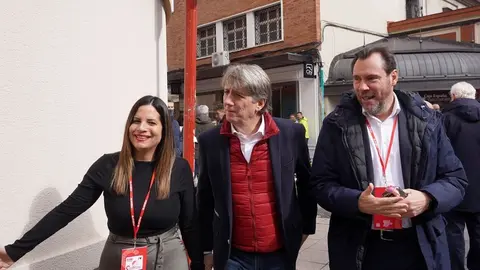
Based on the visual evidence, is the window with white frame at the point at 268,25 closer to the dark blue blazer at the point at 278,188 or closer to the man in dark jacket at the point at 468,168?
the man in dark jacket at the point at 468,168

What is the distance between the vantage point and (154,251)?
2420 millimetres

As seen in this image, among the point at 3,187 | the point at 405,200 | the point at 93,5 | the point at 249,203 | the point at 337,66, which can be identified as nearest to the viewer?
the point at 405,200

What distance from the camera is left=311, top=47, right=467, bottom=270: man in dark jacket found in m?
2.22

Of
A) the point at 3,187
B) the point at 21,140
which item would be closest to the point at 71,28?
the point at 21,140

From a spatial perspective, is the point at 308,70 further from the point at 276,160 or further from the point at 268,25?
the point at 276,160

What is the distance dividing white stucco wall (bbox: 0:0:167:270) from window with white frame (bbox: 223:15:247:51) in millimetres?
14125

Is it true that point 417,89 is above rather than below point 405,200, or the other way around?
above

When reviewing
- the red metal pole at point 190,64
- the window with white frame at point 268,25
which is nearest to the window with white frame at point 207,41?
the window with white frame at point 268,25

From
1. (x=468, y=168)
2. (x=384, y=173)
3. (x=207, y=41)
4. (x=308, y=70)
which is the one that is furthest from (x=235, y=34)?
(x=384, y=173)

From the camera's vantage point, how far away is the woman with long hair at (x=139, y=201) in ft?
7.79

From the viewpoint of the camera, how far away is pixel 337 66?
15688 millimetres

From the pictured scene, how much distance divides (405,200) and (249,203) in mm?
889

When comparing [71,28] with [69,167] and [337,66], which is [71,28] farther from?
[337,66]

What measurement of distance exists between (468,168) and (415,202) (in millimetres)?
2622
